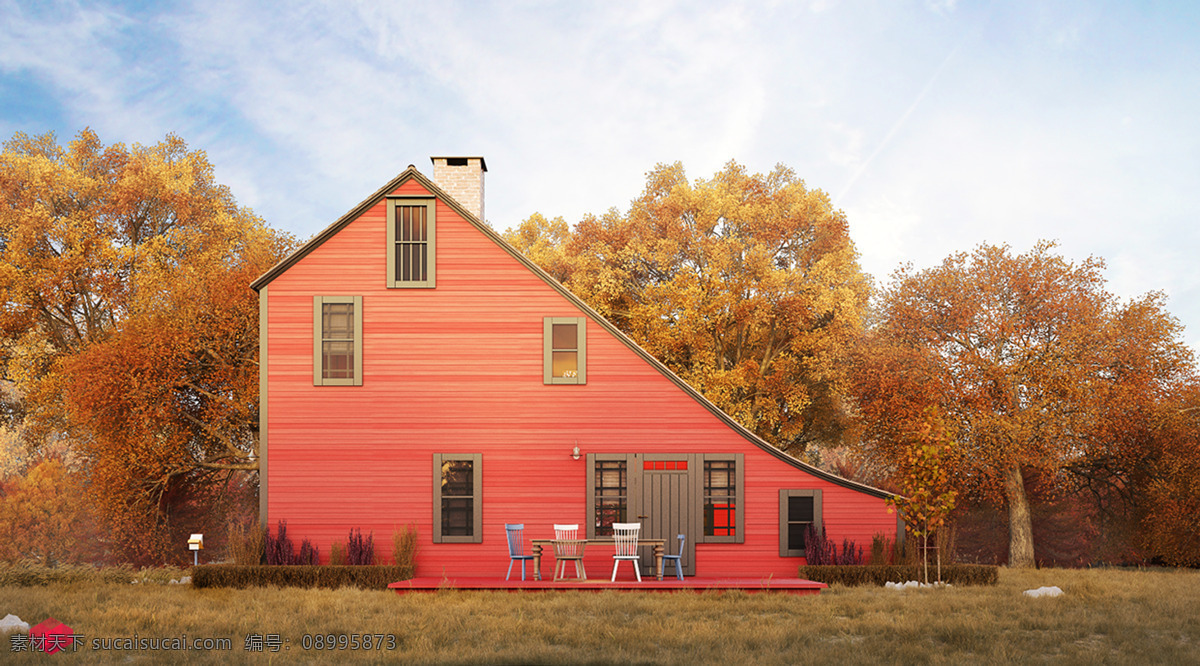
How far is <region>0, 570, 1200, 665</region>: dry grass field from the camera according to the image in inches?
351

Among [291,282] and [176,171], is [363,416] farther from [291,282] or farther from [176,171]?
[176,171]

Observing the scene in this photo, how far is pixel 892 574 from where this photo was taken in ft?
50.8

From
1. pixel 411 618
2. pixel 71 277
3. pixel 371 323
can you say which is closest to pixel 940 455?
pixel 411 618

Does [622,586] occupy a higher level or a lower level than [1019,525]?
higher

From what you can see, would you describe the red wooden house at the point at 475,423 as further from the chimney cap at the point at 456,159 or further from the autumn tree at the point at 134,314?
the autumn tree at the point at 134,314

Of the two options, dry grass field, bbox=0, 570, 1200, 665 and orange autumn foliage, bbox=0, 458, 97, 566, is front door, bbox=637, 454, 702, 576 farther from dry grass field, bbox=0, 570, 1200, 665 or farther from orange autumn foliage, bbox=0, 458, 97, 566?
orange autumn foliage, bbox=0, 458, 97, 566

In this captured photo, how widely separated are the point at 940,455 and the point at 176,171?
25359 mm

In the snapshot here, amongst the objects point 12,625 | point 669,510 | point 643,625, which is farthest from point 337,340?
point 643,625

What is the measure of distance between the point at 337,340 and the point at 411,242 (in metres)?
2.43

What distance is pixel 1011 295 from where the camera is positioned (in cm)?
2416

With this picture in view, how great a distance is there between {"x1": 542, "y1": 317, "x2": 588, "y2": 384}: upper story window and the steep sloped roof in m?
0.41

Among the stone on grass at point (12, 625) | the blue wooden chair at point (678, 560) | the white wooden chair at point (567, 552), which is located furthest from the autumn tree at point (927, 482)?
the stone on grass at point (12, 625)

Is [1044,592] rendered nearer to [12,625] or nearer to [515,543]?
[515,543]

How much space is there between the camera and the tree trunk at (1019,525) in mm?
23484
